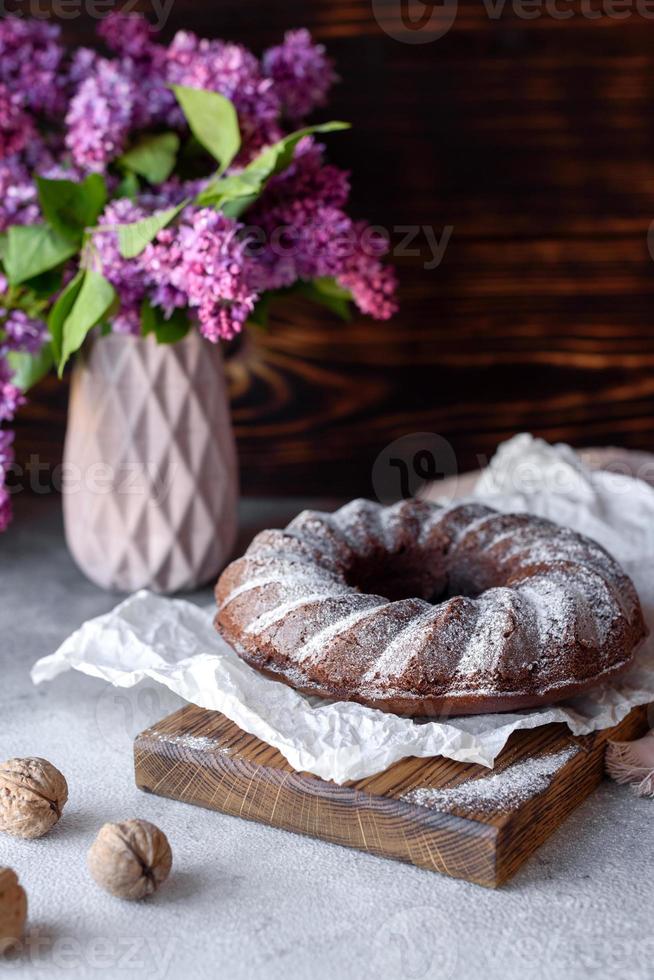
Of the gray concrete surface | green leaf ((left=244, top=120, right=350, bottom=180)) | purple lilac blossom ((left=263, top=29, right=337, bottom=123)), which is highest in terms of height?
purple lilac blossom ((left=263, top=29, right=337, bottom=123))

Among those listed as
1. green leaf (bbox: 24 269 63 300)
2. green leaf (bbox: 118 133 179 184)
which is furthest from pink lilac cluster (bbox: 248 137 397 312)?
green leaf (bbox: 24 269 63 300)

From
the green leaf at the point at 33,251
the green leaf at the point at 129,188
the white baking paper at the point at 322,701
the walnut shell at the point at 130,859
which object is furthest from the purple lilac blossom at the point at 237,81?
the walnut shell at the point at 130,859

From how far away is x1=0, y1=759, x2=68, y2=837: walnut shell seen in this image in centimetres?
83

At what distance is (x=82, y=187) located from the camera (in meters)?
1.15

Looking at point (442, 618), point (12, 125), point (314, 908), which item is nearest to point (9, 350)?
point (12, 125)

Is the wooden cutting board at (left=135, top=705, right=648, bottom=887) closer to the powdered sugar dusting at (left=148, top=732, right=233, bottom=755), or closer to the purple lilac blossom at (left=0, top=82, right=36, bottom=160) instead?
the powdered sugar dusting at (left=148, top=732, right=233, bottom=755)

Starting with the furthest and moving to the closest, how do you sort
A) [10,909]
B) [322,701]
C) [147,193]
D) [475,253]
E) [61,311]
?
[475,253], [147,193], [61,311], [322,701], [10,909]

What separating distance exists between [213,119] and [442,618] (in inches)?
23.7

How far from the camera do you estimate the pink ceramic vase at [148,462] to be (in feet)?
4.21

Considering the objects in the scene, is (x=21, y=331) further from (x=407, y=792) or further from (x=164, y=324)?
(x=407, y=792)

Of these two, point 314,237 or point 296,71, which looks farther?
point 296,71

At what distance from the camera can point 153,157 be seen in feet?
3.97

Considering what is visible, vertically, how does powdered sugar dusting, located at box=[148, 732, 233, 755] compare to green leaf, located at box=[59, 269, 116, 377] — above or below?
below

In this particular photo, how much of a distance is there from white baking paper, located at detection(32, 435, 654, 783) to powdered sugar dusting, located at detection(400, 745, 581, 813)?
0.7 inches
